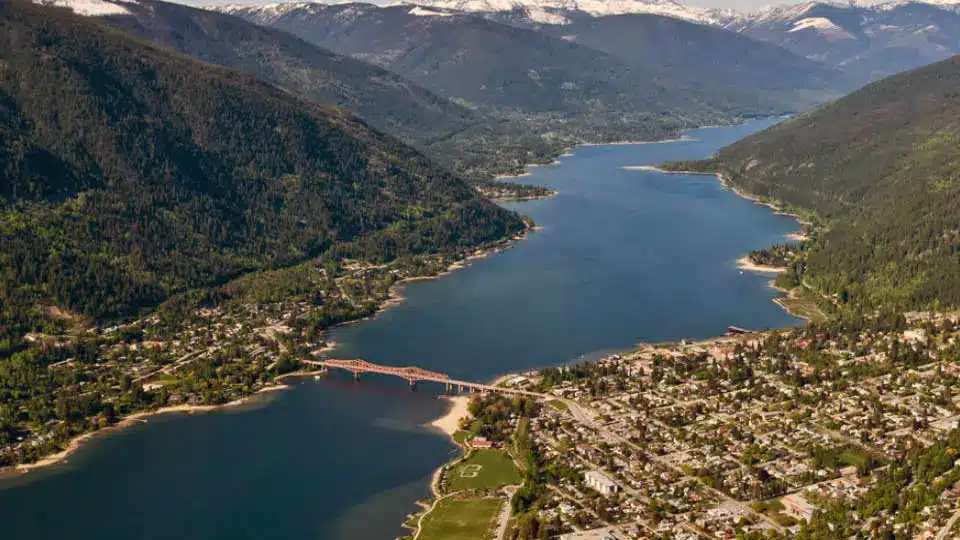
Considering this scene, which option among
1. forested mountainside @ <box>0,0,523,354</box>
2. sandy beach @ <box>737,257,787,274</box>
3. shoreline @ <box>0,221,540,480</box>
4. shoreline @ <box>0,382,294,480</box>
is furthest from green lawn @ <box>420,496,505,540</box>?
sandy beach @ <box>737,257,787,274</box>

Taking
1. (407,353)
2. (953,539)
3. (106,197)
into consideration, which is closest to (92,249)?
(106,197)

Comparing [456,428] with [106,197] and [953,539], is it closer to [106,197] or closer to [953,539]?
[953,539]

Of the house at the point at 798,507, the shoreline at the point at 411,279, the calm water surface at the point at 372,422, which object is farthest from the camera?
the shoreline at the point at 411,279

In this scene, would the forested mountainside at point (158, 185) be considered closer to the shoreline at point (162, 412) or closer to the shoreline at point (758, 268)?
the shoreline at point (162, 412)

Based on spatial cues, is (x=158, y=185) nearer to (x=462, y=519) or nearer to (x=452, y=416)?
(x=452, y=416)

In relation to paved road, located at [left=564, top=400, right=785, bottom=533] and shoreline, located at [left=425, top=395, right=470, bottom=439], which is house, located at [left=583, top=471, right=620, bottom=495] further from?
shoreline, located at [left=425, top=395, right=470, bottom=439]

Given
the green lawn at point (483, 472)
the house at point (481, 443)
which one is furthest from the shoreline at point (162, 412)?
the green lawn at point (483, 472)
